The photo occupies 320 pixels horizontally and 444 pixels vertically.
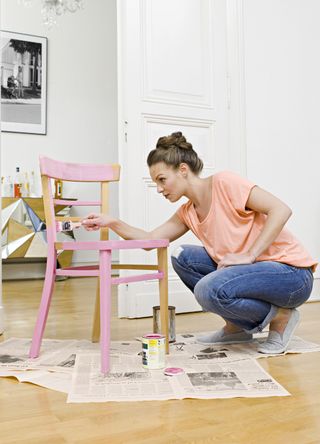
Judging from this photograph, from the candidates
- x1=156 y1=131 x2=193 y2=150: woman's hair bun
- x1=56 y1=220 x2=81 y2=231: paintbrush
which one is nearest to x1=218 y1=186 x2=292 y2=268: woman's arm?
x1=156 y1=131 x2=193 y2=150: woman's hair bun

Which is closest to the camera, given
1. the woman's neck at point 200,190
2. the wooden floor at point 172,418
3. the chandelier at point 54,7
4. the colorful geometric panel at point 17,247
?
the wooden floor at point 172,418

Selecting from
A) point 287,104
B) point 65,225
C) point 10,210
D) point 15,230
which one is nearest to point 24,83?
point 10,210

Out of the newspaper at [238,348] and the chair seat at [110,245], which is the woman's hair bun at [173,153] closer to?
the chair seat at [110,245]

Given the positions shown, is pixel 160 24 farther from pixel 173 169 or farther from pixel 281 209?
pixel 281 209

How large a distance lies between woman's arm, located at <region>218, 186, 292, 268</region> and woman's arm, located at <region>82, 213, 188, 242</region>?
0.97 feet

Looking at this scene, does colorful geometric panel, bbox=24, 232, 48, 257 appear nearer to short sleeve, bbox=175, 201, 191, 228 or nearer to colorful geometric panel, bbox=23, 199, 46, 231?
colorful geometric panel, bbox=23, 199, 46, 231

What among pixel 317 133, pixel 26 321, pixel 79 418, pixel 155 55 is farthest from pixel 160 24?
pixel 79 418

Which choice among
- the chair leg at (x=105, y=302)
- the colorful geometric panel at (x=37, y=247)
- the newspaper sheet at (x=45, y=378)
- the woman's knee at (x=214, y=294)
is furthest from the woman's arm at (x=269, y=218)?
the colorful geometric panel at (x=37, y=247)

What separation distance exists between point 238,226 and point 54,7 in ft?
9.00

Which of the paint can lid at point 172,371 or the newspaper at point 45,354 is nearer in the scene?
the paint can lid at point 172,371

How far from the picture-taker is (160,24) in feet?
9.00

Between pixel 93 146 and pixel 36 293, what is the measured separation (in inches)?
77.9

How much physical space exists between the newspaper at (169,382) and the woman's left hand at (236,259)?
321 mm

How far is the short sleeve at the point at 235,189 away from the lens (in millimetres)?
1724
